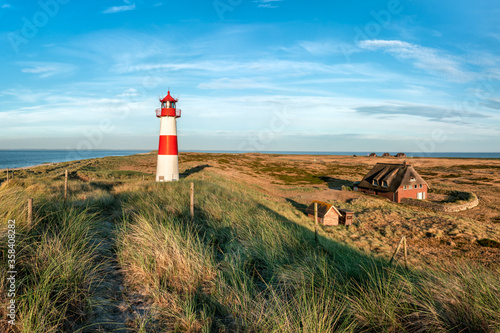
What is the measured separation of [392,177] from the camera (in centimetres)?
2983

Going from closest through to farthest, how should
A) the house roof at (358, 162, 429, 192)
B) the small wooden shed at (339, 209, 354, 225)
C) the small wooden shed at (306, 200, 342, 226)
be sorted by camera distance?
the small wooden shed at (306, 200, 342, 226) → the small wooden shed at (339, 209, 354, 225) → the house roof at (358, 162, 429, 192)

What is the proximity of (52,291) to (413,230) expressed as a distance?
20.3 m

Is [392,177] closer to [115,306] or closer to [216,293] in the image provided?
[216,293]

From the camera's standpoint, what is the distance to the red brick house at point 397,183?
28.4m

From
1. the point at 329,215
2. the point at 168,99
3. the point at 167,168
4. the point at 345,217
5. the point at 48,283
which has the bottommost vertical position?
the point at 345,217

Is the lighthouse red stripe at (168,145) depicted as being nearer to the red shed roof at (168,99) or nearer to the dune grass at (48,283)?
the red shed roof at (168,99)

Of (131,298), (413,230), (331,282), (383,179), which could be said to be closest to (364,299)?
(331,282)

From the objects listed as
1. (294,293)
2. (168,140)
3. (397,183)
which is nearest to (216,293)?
(294,293)

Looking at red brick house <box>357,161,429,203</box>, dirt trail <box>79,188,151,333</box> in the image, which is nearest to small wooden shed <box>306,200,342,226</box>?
red brick house <box>357,161,429,203</box>

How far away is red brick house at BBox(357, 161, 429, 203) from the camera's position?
1120 inches

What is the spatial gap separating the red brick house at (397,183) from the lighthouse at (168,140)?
2324 cm

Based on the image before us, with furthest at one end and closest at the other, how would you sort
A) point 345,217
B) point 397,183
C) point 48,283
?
1. point 397,183
2. point 345,217
3. point 48,283

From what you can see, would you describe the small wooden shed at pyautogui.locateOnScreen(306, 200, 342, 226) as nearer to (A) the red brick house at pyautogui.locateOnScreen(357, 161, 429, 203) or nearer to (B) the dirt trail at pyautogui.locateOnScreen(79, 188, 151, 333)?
(A) the red brick house at pyautogui.locateOnScreen(357, 161, 429, 203)

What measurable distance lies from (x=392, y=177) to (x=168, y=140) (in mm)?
24894
